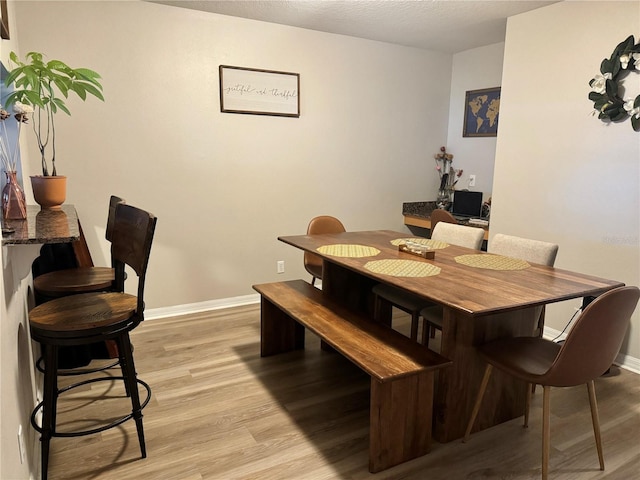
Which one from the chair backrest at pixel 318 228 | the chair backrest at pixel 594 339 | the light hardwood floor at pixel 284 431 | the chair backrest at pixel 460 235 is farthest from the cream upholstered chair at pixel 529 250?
the chair backrest at pixel 318 228

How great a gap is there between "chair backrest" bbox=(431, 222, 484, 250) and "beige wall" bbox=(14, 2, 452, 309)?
1305mm

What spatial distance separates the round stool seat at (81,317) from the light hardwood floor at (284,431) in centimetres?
66

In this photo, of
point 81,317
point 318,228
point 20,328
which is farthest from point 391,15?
point 20,328

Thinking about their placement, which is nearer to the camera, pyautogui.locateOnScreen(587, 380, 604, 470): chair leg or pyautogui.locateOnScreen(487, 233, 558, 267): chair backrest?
pyautogui.locateOnScreen(587, 380, 604, 470): chair leg

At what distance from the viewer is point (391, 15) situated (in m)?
3.39

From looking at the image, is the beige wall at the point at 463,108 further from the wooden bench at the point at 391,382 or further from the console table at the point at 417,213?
the wooden bench at the point at 391,382

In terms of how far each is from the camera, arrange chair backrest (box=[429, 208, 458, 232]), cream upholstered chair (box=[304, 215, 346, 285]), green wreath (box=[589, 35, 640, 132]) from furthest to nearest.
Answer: chair backrest (box=[429, 208, 458, 232]) < cream upholstered chair (box=[304, 215, 346, 285]) < green wreath (box=[589, 35, 640, 132])

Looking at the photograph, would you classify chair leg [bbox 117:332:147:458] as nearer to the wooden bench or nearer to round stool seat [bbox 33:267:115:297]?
round stool seat [bbox 33:267:115:297]

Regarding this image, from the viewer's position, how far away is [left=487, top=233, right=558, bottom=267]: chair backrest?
2.51 metres

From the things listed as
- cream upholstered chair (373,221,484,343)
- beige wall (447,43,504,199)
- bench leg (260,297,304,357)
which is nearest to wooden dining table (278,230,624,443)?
cream upholstered chair (373,221,484,343)

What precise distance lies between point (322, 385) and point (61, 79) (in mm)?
2149

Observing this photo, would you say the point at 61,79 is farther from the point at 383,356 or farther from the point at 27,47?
the point at 383,356

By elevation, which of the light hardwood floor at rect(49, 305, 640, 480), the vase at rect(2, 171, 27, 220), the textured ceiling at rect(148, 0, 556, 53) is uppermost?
the textured ceiling at rect(148, 0, 556, 53)

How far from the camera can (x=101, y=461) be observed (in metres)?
1.92
